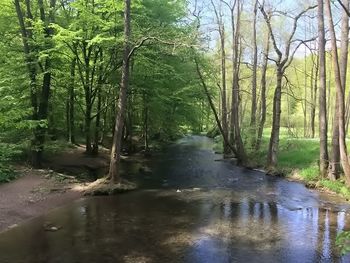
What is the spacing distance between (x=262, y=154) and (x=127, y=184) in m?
12.2

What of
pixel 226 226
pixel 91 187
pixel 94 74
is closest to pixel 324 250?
pixel 226 226

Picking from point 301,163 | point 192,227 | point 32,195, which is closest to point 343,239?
point 192,227

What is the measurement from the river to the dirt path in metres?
0.60

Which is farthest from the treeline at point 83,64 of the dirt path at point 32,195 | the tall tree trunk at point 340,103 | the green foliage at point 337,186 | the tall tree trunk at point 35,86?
the green foliage at point 337,186

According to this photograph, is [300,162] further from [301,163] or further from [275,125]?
[275,125]

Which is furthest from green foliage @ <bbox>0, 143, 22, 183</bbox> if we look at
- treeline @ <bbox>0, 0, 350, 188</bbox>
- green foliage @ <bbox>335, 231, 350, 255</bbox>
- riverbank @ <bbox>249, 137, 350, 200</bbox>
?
green foliage @ <bbox>335, 231, 350, 255</bbox>

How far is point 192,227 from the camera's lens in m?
12.9

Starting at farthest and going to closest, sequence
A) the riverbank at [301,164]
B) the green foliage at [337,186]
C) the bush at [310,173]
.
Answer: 1. the bush at [310,173]
2. the riverbank at [301,164]
3. the green foliage at [337,186]

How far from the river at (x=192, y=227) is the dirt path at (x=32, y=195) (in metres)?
0.60

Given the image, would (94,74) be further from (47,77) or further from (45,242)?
(45,242)

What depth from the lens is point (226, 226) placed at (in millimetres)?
13031

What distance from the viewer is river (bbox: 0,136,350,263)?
10.4 m

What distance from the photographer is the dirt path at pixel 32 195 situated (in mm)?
13766

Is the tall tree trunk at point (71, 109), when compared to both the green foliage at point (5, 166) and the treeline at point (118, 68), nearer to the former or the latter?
the treeline at point (118, 68)
